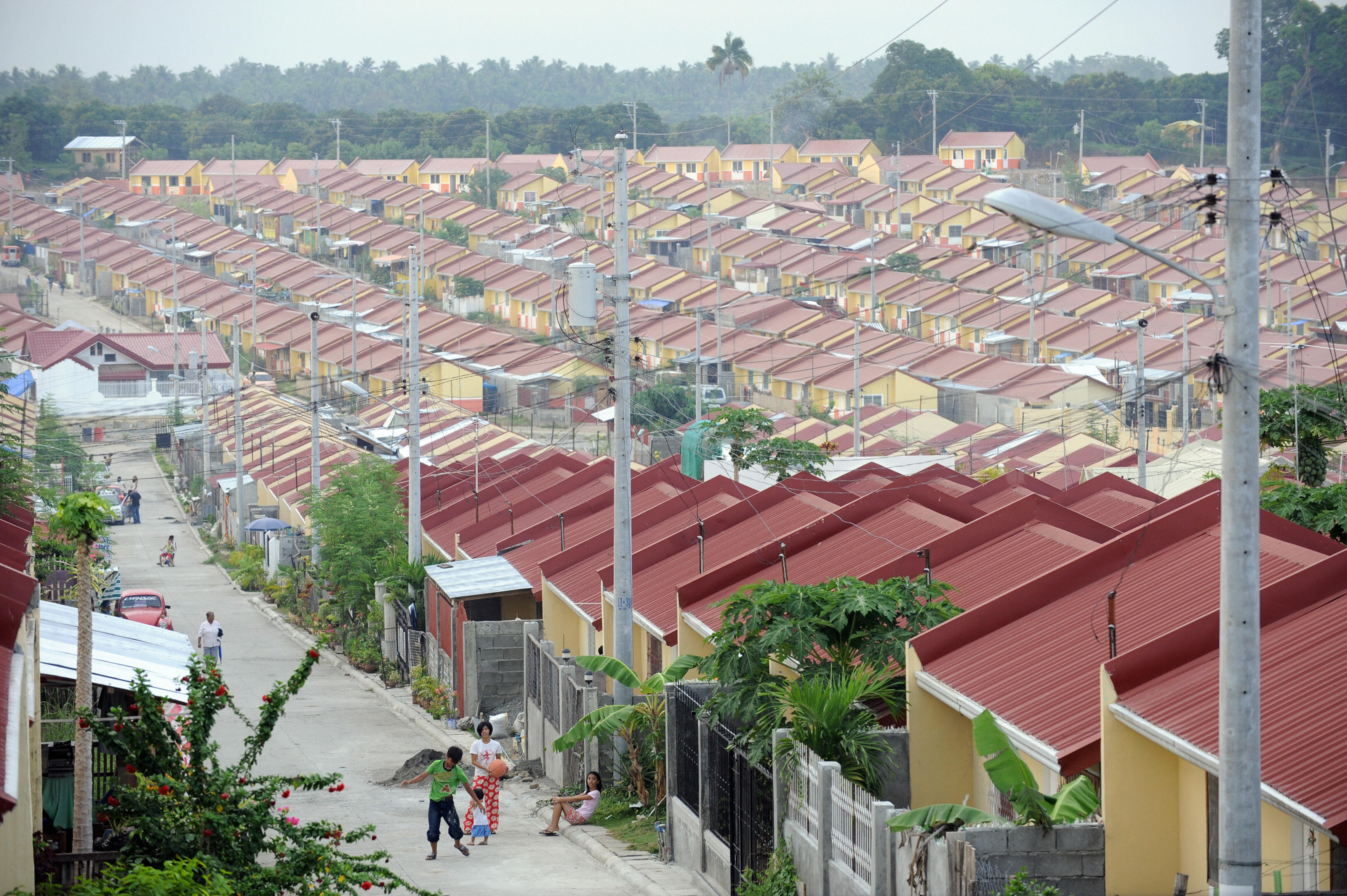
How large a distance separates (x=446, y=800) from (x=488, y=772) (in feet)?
3.45

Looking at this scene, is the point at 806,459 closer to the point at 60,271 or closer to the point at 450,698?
the point at 450,698

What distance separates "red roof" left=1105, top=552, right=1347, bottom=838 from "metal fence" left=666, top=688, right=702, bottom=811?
544 cm

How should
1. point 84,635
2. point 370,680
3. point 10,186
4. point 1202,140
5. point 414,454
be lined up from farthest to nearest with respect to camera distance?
point 1202,140 < point 10,186 < point 414,454 < point 370,680 < point 84,635

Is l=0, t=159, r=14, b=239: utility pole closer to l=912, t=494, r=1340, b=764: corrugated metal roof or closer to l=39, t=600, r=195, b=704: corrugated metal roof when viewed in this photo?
l=39, t=600, r=195, b=704: corrugated metal roof

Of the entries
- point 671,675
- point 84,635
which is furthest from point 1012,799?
point 84,635

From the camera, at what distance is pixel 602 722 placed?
1908cm

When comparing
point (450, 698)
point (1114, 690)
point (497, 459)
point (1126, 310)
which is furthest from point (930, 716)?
point (1126, 310)

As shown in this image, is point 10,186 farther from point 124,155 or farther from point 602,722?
point 602,722

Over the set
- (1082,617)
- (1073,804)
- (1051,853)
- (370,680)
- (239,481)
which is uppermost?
A: (1082,617)

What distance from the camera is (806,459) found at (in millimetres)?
32562

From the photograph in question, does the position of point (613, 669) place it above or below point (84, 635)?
below

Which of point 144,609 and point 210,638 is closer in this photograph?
point 210,638

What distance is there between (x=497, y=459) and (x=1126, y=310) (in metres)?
54.7

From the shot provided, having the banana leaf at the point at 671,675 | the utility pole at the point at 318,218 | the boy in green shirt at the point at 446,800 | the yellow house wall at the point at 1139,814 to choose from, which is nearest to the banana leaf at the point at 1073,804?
the yellow house wall at the point at 1139,814
